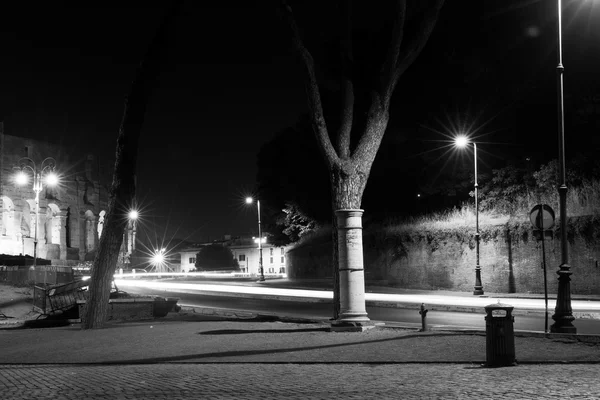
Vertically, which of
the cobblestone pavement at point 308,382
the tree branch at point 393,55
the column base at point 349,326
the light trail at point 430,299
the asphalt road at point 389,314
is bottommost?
the asphalt road at point 389,314

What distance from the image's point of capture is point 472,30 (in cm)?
4141

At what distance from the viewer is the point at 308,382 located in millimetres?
8664

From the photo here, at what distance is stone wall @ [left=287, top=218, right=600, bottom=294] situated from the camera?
94.6 ft

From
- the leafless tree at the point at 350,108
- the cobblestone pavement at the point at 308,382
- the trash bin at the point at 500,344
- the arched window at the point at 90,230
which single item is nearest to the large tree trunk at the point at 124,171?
the leafless tree at the point at 350,108

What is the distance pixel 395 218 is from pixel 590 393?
36.3 meters

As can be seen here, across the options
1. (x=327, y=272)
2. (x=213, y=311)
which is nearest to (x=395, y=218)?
(x=327, y=272)

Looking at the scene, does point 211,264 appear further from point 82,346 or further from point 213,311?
point 82,346

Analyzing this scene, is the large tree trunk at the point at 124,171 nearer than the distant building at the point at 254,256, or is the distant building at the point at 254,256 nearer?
the large tree trunk at the point at 124,171

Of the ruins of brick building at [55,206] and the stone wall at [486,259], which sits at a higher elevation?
the ruins of brick building at [55,206]

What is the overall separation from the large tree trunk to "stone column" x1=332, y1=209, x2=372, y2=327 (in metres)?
6.61

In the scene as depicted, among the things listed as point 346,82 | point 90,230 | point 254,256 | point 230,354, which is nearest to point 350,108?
point 346,82

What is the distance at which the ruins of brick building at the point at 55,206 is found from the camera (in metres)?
72.5

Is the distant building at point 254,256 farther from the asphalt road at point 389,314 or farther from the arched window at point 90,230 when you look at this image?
the asphalt road at point 389,314

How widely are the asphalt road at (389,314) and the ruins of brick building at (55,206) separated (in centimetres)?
4523
